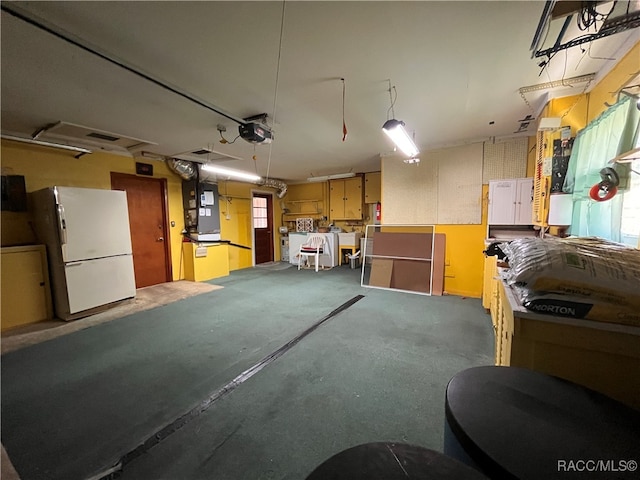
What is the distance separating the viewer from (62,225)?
331 centimetres

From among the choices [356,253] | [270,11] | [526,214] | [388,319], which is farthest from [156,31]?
[356,253]

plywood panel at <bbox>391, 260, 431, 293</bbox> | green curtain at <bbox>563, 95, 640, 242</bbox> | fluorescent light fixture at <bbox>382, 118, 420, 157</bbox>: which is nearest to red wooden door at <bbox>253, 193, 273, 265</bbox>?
plywood panel at <bbox>391, 260, 431, 293</bbox>

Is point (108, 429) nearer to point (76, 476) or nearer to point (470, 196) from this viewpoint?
point (76, 476)

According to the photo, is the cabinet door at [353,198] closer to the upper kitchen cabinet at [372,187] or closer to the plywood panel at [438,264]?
the upper kitchen cabinet at [372,187]

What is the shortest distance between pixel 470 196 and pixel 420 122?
1.73m

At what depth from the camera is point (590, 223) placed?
7.26 ft

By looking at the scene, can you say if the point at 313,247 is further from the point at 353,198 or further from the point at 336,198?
the point at 353,198

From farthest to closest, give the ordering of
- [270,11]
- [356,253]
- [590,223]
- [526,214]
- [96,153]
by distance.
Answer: [356,253], [96,153], [526,214], [590,223], [270,11]

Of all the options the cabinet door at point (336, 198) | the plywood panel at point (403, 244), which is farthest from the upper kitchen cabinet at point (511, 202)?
the cabinet door at point (336, 198)

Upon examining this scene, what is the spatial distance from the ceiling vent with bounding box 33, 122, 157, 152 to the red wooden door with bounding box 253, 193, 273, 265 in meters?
3.58

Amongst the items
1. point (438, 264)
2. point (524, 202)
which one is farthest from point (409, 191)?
point (524, 202)

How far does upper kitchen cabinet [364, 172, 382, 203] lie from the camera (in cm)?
695

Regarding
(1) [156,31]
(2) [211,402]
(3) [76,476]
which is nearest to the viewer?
(3) [76,476]

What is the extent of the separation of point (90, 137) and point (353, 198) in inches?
220
